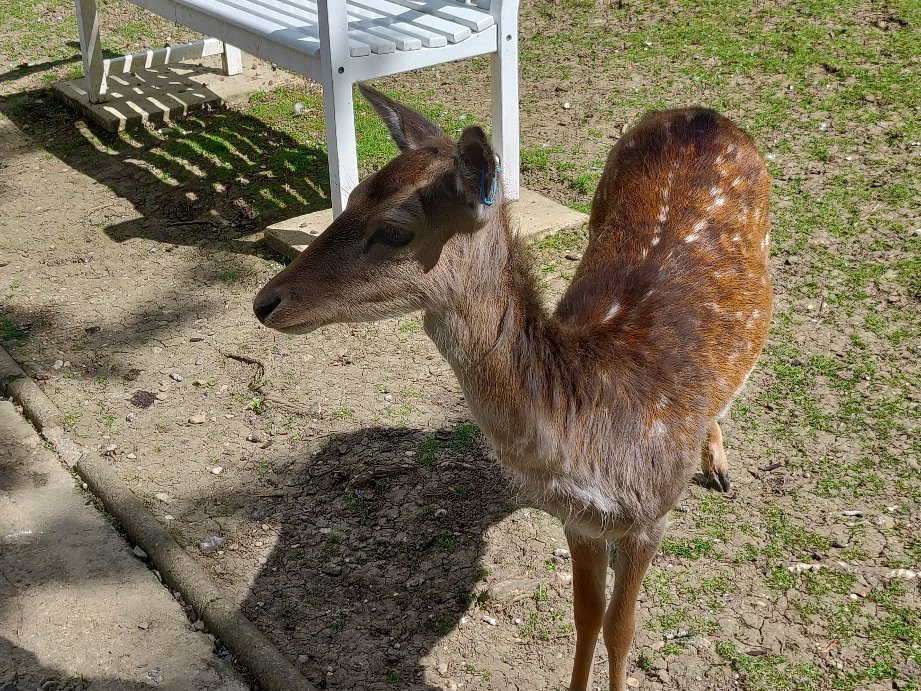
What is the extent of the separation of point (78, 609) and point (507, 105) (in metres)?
3.45

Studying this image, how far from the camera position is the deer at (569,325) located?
2.46 meters

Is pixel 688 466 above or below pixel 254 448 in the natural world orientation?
above

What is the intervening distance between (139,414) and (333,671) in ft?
5.65

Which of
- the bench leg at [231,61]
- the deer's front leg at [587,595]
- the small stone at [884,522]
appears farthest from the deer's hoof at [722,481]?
the bench leg at [231,61]

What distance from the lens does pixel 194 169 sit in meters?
6.49

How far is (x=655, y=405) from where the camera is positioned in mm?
2744

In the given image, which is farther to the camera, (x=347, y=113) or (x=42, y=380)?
(x=347, y=113)

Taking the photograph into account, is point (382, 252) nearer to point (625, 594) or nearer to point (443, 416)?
point (625, 594)

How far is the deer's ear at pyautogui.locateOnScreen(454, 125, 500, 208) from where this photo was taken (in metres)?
2.26

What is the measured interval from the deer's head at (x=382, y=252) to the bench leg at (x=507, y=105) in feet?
9.43

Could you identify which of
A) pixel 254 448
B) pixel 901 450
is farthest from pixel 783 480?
pixel 254 448

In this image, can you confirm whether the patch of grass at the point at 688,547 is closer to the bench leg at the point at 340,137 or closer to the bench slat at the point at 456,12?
the bench leg at the point at 340,137

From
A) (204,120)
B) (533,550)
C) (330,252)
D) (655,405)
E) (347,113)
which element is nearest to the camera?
(330,252)

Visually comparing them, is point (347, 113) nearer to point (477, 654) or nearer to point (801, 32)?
point (477, 654)
